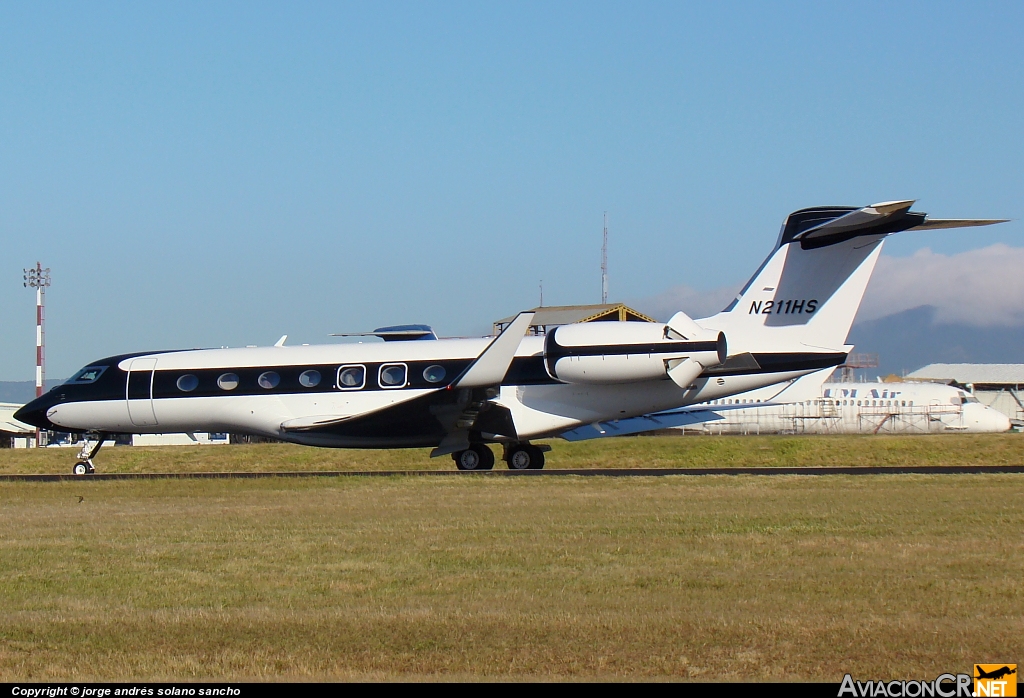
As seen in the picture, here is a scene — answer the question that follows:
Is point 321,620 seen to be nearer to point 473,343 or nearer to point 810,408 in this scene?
point 473,343

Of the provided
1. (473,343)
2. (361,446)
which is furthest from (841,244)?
(361,446)

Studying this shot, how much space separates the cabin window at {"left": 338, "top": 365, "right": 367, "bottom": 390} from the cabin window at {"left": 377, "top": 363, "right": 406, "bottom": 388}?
38cm

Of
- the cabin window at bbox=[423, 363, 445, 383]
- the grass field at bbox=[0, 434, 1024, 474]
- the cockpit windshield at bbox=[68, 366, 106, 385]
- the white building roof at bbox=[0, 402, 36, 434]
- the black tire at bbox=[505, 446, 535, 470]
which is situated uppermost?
the cabin window at bbox=[423, 363, 445, 383]

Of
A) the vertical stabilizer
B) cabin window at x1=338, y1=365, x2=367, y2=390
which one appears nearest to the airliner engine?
the vertical stabilizer

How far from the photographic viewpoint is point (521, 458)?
2402 cm

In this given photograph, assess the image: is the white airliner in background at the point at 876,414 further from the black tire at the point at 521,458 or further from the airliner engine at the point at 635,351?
the airliner engine at the point at 635,351

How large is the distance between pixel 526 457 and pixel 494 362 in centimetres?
382

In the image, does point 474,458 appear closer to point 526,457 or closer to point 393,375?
point 526,457

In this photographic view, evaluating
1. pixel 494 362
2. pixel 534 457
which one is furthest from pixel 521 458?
pixel 494 362

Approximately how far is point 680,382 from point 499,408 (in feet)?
12.6

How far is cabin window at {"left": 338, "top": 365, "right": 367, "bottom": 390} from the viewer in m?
23.3

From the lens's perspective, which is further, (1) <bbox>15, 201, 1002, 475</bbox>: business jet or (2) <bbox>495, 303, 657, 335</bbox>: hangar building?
(2) <bbox>495, 303, 657, 335</bbox>: hangar building

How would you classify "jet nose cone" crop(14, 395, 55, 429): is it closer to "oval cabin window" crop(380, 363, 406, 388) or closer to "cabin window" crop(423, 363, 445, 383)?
"oval cabin window" crop(380, 363, 406, 388)

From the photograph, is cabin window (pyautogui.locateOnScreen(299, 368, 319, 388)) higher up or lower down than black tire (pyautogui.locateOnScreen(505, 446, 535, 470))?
higher up
